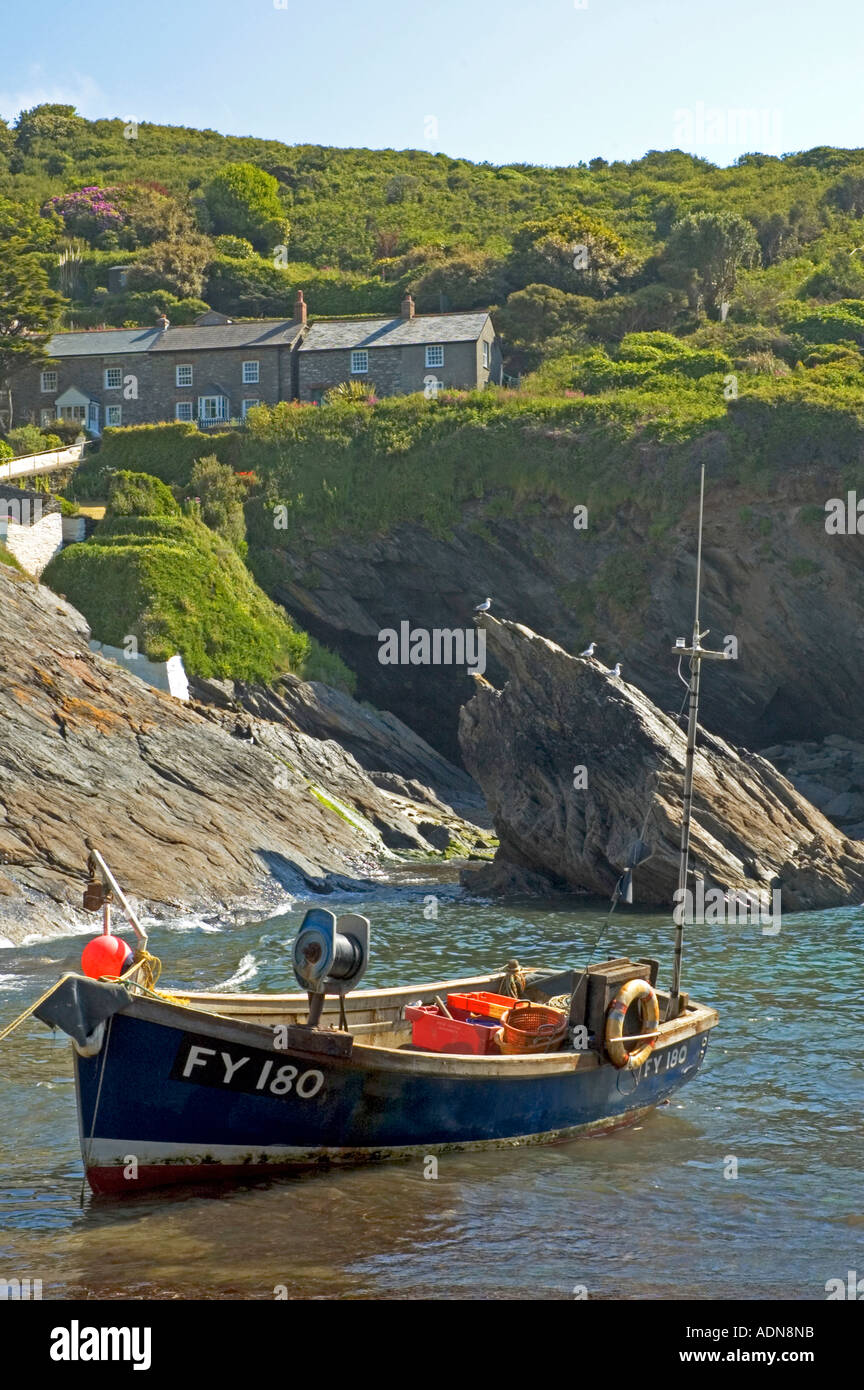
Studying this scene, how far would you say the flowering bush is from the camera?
9875 centimetres

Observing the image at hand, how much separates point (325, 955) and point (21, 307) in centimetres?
6146

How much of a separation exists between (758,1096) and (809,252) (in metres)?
73.3

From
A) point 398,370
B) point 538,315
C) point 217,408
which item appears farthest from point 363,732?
point 538,315

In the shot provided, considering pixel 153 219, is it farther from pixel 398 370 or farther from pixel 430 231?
pixel 398 370

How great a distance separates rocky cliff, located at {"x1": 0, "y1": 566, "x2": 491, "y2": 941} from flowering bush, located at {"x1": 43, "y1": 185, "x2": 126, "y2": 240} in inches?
2559

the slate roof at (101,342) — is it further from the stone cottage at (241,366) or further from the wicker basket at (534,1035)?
the wicker basket at (534,1035)

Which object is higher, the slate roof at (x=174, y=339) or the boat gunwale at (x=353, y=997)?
the slate roof at (x=174, y=339)

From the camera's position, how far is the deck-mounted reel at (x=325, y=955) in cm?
1428

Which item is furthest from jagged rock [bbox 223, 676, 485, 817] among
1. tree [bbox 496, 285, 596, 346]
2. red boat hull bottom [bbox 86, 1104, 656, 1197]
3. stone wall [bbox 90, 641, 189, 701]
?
tree [bbox 496, 285, 596, 346]

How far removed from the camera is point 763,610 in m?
47.5

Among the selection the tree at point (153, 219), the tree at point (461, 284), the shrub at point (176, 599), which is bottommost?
the shrub at point (176, 599)

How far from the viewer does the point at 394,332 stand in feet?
218

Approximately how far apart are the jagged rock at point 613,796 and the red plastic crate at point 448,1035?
15281 mm

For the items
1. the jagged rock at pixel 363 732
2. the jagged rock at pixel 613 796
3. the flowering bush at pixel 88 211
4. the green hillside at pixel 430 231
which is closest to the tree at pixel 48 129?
the green hillside at pixel 430 231
